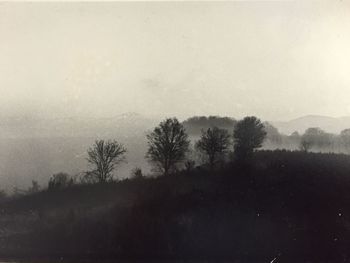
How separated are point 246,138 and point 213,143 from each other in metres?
0.16

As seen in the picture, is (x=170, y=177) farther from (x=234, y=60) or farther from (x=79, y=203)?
(x=234, y=60)

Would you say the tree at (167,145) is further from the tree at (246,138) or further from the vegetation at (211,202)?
the tree at (246,138)

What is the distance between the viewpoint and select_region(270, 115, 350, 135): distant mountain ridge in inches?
75.2

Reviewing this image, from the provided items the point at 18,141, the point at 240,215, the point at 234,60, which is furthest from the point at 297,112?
the point at 18,141

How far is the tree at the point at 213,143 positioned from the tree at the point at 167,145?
73 mm

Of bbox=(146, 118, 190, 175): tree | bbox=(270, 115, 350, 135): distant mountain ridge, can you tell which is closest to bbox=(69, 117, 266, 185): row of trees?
bbox=(146, 118, 190, 175): tree

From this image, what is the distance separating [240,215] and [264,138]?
1.27 ft

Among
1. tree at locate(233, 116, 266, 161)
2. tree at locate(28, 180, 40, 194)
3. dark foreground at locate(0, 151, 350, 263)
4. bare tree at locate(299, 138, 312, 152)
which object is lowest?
dark foreground at locate(0, 151, 350, 263)

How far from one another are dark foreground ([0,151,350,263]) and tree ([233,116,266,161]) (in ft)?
0.17

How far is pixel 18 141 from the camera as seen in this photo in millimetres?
1965

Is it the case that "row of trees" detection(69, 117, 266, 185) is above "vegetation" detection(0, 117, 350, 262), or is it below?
above

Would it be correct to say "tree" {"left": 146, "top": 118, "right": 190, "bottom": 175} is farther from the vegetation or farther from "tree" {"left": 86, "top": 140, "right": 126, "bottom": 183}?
"tree" {"left": 86, "top": 140, "right": 126, "bottom": 183}

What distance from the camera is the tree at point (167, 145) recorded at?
6.28 ft

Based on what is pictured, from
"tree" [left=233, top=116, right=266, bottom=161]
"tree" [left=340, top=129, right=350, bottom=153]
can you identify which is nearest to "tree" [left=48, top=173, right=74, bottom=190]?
"tree" [left=233, top=116, right=266, bottom=161]
